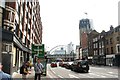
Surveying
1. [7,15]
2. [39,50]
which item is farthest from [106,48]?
[7,15]

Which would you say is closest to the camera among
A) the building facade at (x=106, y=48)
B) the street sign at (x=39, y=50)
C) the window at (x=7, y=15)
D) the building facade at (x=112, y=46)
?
the window at (x=7, y=15)

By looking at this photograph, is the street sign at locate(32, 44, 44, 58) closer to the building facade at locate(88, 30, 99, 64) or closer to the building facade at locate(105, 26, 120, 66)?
the building facade at locate(105, 26, 120, 66)

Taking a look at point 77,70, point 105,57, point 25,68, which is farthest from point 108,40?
point 25,68

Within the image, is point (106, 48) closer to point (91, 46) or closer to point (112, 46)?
point (112, 46)

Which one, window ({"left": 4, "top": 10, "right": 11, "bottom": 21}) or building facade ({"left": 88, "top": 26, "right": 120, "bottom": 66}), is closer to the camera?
window ({"left": 4, "top": 10, "right": 11, "bottom": 21})

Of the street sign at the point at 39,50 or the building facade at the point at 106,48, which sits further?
the building facade at the point at 106,48

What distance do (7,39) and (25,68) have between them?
9.60m

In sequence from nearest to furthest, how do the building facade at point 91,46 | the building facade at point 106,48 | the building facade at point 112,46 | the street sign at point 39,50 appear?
the street sign at point 39,50
the building facade at point 112,46
the building facade at point 106,48
the building facade at point 91,46

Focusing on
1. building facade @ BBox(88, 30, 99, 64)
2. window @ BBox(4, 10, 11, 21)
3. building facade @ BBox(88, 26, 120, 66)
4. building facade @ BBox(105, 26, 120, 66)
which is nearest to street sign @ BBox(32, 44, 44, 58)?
window @ BBox(4, 10, 11, 21)

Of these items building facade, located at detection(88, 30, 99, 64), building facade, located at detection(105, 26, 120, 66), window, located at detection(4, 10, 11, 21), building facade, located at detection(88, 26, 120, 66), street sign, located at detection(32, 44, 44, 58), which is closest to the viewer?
window, located at detection(4, 10, 11, 21)

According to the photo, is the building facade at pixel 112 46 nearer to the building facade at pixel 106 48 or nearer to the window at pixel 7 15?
the building facade at pixel 106 48

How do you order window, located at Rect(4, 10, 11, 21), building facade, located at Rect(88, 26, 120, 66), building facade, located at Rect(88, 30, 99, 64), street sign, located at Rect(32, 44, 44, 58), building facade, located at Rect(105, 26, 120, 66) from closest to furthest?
window, located at Rect(4, 10, 11, 21) < street sign, located at Rect(32, 44, 44, 58) < building facade, located at Rect(105, 26, 120, 66) < building facade, located at Rect(88, 26, 120, 66) < building facade, located at Rect(88, 30, 99, 64)

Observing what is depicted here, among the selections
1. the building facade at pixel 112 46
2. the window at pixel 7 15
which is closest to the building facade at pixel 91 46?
the building facade at pixel 112 46

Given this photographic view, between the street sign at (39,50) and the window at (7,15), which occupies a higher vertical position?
the window at (7,15)
